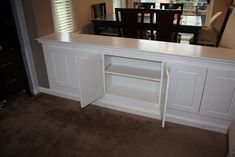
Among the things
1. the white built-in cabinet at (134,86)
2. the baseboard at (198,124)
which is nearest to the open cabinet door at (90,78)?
the white built-in cabinet at (134,86)

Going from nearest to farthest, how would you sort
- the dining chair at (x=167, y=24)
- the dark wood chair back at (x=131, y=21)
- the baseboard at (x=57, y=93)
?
the baseboard at (x=57, y=93) → the dining chair at (x=167, y=24) → the dark wood chair back at (x=131, y=21)

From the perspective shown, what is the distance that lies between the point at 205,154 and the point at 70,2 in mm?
3343

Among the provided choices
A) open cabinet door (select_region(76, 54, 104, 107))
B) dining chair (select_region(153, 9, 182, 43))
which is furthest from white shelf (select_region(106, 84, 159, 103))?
dining chair (select_region(153, 9, 182, 43))

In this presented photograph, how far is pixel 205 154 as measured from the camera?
184 cm

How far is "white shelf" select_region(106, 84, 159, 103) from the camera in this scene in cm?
248

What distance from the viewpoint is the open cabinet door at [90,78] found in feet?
6.91

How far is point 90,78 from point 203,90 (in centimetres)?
124

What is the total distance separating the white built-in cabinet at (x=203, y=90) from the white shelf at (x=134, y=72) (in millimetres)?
274

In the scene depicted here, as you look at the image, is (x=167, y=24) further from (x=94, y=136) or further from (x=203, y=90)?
(x=94, y=136)

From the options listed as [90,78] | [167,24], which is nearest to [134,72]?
[90,78]

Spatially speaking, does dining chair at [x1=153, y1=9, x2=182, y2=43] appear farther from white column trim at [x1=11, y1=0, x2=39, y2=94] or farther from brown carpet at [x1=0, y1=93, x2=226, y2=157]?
white column trim at [x1=11, y1=0, x2=39, y2=94]

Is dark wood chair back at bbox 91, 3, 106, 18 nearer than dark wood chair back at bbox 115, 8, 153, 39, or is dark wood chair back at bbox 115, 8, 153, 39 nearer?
dark wood chair back at bbox 115, 8, 153, 39

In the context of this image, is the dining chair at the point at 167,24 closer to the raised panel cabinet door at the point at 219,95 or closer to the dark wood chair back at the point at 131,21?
the dark wood chair back at the point at 131,21

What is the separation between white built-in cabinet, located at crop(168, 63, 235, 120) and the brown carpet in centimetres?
27
